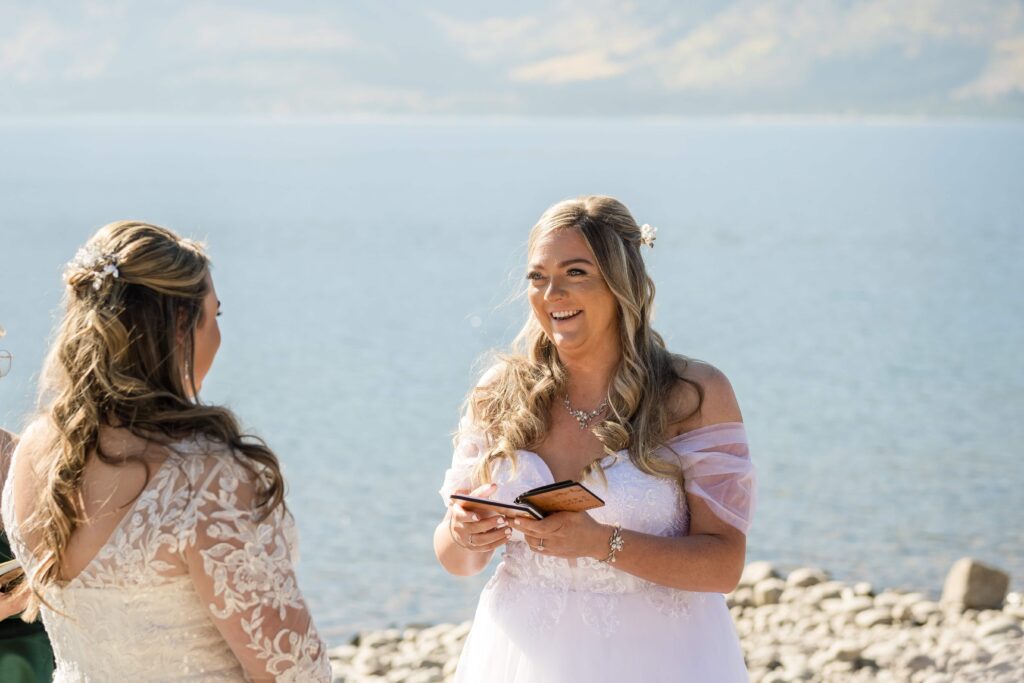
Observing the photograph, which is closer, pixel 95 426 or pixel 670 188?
pixel 95 426

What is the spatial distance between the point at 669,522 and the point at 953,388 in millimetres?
21086

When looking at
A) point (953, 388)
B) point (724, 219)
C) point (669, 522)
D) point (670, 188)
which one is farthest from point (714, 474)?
point (670, 188)

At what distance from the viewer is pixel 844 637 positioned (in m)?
8.94

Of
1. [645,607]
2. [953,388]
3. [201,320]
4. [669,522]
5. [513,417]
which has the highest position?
[201,320]

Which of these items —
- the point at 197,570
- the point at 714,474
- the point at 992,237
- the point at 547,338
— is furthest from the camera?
the point at 992,237

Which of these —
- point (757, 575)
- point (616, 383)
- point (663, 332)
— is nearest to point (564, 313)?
point (616, 383)

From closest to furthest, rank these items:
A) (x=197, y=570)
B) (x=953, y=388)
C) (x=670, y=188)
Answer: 1. (x=197, y=570)
2. (x=953, y=388)
3. (x=670, y=188)

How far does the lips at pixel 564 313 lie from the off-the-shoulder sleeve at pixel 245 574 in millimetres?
1652

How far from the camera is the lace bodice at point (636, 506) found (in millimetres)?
4242

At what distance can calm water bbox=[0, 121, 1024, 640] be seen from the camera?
46.4 ft

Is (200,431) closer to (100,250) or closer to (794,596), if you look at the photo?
(100,250)

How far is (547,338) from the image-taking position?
4691 mm

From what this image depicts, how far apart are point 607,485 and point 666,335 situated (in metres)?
25.5

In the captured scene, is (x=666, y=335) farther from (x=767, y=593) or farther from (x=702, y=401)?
(x=702, y=401)
